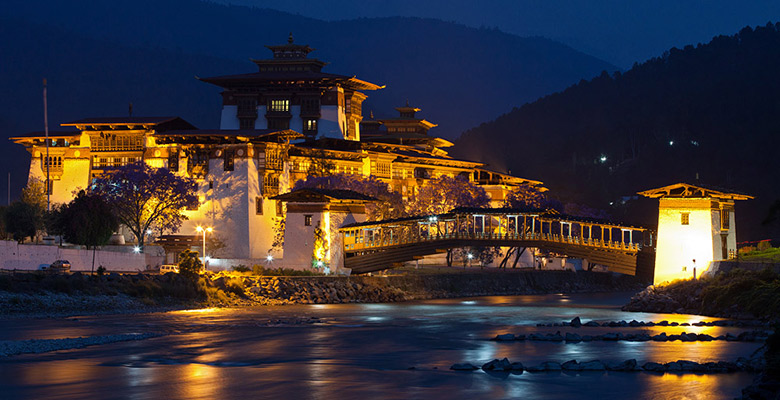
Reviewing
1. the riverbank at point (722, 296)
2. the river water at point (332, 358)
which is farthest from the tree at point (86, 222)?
the riverbank at point (722, 296)

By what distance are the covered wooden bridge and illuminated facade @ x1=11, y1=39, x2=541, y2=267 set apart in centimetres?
599

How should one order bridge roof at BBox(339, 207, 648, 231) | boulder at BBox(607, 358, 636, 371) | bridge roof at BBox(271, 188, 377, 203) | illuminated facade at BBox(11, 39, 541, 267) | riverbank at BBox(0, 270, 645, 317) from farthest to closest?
illuminated facade at BBox(11, 39, 541, 267) < bridge roof at BBox(271, 188, 377, 203) < bridge roof at BBox(339, 207, 648, 231) < riverbank at BBox(0, 270, 645, 317) < boulder at BBox(607, 358, 636, 371)

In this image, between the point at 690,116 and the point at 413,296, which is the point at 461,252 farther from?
the point at 690,116

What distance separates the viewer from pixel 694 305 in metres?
64.9

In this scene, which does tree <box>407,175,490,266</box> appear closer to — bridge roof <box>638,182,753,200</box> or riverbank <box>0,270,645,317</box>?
riverbank <box>0,270,645,317</box>

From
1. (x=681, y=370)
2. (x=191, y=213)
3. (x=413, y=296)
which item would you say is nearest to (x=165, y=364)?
(x=681, y=370)

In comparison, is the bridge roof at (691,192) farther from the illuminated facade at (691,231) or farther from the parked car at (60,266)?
the parked car at (60,266)

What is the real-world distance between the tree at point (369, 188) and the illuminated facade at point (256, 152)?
3.41 m

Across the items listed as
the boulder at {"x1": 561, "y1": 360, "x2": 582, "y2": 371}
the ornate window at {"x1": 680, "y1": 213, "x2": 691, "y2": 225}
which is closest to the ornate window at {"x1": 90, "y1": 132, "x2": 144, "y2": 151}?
the ornate window at {"x1": 680, "y1": 213, "x2": 691, "y2": 225}

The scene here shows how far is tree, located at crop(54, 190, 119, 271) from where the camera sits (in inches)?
3241

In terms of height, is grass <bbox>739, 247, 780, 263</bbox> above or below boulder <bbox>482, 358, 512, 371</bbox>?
above

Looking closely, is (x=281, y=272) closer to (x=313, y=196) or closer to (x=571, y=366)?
(x=313, y=196)

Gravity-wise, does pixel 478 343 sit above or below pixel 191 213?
below

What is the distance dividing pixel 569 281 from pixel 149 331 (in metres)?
65.3
